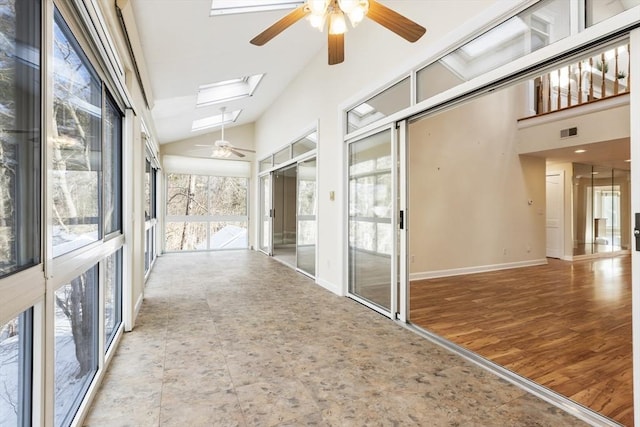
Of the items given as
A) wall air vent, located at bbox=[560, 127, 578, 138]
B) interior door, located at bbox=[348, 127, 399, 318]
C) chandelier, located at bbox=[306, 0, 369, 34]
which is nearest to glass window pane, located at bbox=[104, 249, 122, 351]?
chandelier, located at bbox=[306, 0, 369, 34]

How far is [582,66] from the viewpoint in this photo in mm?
5918

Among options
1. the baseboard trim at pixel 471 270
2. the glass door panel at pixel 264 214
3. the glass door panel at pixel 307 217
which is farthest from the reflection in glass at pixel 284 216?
the baseboard trim at pixel 471 270

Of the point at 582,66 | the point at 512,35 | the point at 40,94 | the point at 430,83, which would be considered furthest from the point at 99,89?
the point at 582,66

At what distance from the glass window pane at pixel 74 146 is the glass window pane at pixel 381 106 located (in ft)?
8.35

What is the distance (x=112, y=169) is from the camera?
2721 mm

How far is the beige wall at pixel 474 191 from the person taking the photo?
522cm

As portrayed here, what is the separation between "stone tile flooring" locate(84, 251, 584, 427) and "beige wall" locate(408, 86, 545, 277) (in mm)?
2316

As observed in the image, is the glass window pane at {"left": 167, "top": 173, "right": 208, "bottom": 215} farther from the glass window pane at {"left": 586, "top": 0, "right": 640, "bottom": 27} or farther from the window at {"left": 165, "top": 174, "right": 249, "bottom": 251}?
the glass window pane at {"left": 586, "top": 0, "right": 640, "bottom": 27}

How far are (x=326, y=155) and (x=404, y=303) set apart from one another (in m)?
2.39

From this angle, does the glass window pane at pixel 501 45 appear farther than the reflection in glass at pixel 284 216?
No

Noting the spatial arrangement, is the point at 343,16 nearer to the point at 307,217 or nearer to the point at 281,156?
the point at 307,217

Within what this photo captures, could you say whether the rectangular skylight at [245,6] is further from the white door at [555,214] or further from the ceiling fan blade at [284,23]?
the white door at [555,214]

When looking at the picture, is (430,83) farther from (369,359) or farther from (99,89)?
(99,89)

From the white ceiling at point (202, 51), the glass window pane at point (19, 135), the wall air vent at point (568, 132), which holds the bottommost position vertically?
the glass window pane at point (19, 135)
